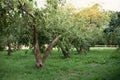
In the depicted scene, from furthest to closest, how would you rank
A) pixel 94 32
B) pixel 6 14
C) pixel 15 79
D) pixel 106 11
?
1. pixel 106 11
2. pixel 94 32
3. pixel 6 14
4. pixel 15 79

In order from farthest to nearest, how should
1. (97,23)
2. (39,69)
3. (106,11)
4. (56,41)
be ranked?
(106,11)
(97,23)
(56,41)
(39,69)

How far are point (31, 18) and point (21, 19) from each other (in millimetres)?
558

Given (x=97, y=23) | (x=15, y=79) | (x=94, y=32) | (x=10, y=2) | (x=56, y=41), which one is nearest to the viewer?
(x=15, y=79)

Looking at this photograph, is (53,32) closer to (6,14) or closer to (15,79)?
(6,14)

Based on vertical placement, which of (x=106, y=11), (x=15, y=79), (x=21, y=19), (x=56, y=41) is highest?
(x=106, y=11)

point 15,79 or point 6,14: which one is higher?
point 6,14

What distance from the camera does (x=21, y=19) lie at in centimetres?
1606

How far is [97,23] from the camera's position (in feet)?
155

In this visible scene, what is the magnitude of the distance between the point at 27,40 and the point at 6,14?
12.0 ft

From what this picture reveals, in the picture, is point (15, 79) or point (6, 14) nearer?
point (15, 79)

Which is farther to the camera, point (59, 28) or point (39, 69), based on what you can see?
point (59, 28)

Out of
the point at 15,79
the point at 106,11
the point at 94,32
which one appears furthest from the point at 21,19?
the point at 106,11

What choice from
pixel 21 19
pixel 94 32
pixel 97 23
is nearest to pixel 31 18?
pixel 21 19

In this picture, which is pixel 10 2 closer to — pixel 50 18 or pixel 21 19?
pixel 21 19
